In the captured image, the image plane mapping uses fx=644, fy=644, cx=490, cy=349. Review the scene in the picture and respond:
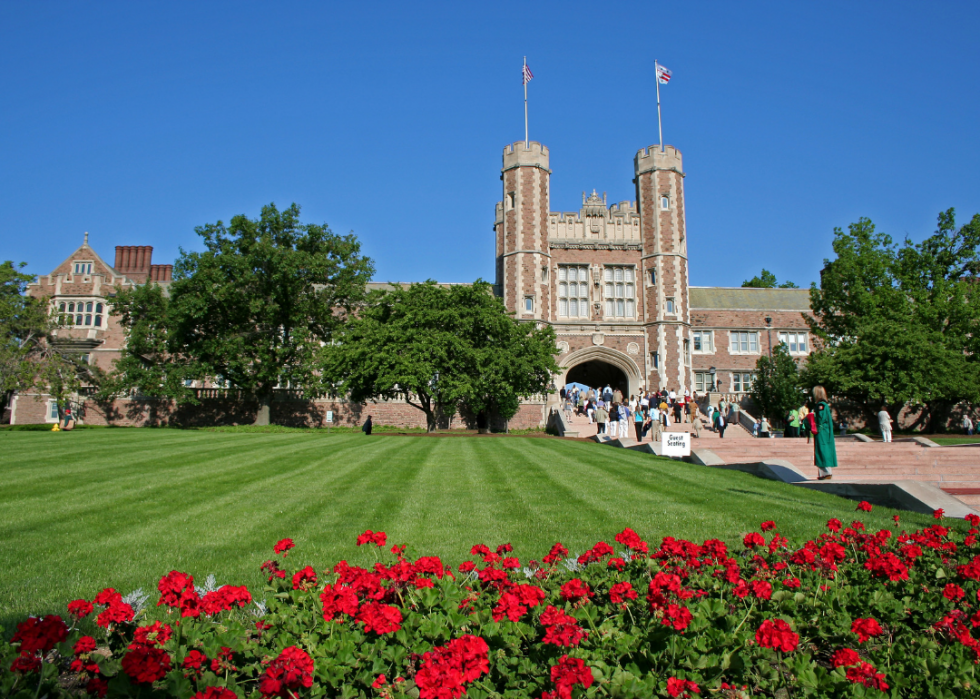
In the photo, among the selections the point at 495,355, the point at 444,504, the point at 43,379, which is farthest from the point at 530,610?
the point at 43,379

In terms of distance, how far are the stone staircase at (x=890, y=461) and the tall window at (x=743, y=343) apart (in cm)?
2448

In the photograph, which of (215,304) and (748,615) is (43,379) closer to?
(215,304)

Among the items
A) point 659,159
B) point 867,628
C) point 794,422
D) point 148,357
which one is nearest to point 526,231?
point 659,159

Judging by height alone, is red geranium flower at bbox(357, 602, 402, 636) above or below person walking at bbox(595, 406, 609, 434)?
below

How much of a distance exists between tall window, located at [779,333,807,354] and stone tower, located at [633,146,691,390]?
1040 centimetres

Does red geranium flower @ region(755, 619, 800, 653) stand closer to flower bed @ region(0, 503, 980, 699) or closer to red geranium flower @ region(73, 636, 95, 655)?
flower bed @ region(0, 503, 980, 699)

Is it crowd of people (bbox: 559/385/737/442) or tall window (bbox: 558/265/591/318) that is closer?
crowd of people (bbox: 559/385/737/442)

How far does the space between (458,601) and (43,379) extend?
115ft

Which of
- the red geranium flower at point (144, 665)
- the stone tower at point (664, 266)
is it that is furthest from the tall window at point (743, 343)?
the red geranium flower at point (144, 665)

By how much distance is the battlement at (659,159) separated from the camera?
119 feet

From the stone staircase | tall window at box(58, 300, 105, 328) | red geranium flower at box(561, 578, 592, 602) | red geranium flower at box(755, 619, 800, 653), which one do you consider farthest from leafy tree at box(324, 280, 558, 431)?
red geranium flower at box(755, 619, 800, 653)

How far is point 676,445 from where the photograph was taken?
15.1 meters

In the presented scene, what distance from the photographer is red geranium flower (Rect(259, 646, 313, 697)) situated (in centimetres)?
257

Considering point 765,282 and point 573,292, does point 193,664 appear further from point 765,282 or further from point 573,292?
point 765,282
